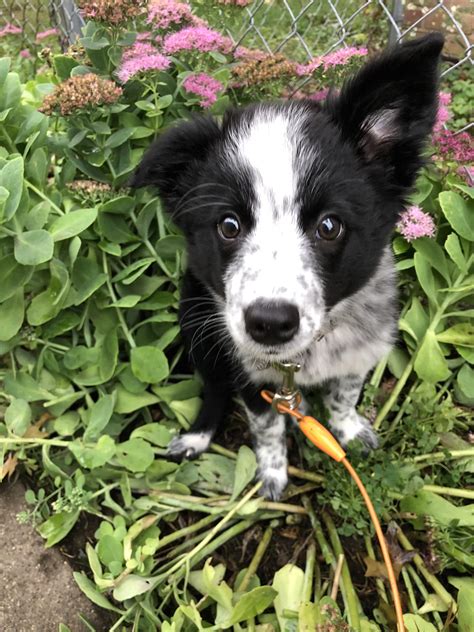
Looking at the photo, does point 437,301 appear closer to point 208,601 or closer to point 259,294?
point 259,294

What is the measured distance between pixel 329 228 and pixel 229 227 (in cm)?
27

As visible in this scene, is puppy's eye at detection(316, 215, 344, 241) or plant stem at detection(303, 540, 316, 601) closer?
puppy's eye at detection(316, 215, 344, 241)

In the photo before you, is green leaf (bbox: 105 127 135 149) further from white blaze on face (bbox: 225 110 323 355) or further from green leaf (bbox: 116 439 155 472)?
green leaf (bbox: 116 439 155 472)

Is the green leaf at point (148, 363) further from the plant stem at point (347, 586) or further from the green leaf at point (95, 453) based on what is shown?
the plant stem at point (347, 586)

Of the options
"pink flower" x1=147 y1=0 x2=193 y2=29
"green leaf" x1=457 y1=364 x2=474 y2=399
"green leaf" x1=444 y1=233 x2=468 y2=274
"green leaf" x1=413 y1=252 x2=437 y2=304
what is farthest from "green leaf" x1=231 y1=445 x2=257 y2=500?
"pink flower" x1=147 y1=0 x2=193 y2=29

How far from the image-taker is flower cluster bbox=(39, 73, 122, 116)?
1.86m

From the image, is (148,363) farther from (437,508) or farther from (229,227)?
(437,508)

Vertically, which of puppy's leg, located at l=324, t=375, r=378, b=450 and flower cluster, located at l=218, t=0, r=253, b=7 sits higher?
flower cluster, located at l=218, t=0, r=253, b=7

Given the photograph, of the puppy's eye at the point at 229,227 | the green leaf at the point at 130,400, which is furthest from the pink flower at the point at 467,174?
the green leaf at the point at 130,400

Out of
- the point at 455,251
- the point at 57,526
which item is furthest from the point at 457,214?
the point at 57,526

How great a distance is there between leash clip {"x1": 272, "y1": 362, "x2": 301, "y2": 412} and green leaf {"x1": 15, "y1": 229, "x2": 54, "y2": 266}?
33.2 inches

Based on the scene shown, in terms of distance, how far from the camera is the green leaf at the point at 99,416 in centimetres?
196

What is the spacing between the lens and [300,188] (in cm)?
142

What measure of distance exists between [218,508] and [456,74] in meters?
3.42
